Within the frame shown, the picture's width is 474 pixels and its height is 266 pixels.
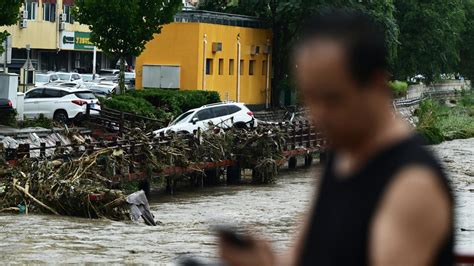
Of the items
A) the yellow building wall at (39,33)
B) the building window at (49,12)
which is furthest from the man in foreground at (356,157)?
the building window at (49,12)

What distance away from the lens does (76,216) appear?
23.8 m

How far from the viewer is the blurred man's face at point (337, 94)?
2.88m

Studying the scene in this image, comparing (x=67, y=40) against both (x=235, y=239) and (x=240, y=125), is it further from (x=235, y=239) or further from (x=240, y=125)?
(x=235, y=239)

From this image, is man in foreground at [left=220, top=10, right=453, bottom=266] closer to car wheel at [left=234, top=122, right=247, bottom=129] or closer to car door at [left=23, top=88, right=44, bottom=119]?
car wheel at [left=234, top=122, right=247, bottom=129]

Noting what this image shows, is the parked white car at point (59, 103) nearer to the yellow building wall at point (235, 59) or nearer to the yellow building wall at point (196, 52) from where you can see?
the yellow building wall at point (196, 52)

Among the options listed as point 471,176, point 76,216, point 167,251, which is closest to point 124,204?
point 76,216

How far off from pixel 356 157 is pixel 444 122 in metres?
57.1

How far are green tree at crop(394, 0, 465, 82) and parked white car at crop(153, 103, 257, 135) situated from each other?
25009mm

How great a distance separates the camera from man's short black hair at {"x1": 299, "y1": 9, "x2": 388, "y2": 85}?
9.42ft

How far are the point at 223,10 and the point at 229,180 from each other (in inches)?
1002

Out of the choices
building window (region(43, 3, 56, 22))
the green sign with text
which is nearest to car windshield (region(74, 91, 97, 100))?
building window (region(43, 3, 56, 22))

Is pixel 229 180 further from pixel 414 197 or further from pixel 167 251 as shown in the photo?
pixel 414 197

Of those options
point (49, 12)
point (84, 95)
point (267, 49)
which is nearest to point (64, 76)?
point (49, 12)

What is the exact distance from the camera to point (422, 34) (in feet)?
209
